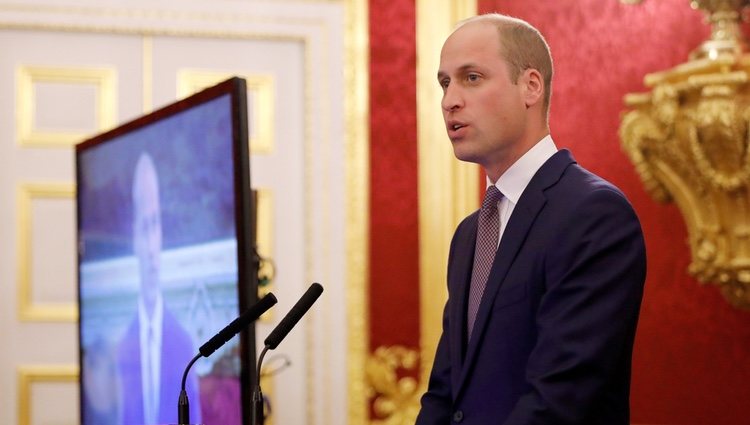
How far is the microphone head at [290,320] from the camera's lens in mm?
1715

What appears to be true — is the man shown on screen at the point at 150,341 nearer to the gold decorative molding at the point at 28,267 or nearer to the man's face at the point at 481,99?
the man's face at the point at 481,99

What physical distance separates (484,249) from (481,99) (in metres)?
0.28

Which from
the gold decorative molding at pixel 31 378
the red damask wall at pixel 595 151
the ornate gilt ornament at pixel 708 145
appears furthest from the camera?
the red damask wall at pixel 595 151

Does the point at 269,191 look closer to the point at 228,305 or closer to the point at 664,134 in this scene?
the point at 664,134

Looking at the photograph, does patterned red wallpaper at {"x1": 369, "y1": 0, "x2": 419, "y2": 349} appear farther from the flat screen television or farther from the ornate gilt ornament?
the flat screen television

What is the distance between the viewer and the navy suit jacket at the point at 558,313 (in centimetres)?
176

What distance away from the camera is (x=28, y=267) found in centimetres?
457

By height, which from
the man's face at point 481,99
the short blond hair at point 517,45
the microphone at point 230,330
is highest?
the short blond hair at point 517,45

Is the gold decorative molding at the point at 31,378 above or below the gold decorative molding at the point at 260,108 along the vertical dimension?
below

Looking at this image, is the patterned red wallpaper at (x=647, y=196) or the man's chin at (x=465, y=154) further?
the patterned red wallpaper at (x=647, y=196)

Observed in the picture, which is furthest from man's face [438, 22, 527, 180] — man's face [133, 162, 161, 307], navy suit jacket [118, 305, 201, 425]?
man's face [133, 162, 161, 307]

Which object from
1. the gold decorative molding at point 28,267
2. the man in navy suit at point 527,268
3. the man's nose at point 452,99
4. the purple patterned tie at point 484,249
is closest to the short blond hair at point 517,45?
the man in navy suit at point 527,268

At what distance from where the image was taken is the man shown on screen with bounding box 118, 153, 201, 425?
2.58 m

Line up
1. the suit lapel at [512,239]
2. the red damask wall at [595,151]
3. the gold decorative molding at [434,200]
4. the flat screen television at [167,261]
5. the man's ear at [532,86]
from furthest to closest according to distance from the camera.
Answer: the gold decorative molding at [434,200] < the red damask wall at [595,151] < the flat screen television at [167,261] < the man's ear at [532,86] < the suit lapel at [512,239]
